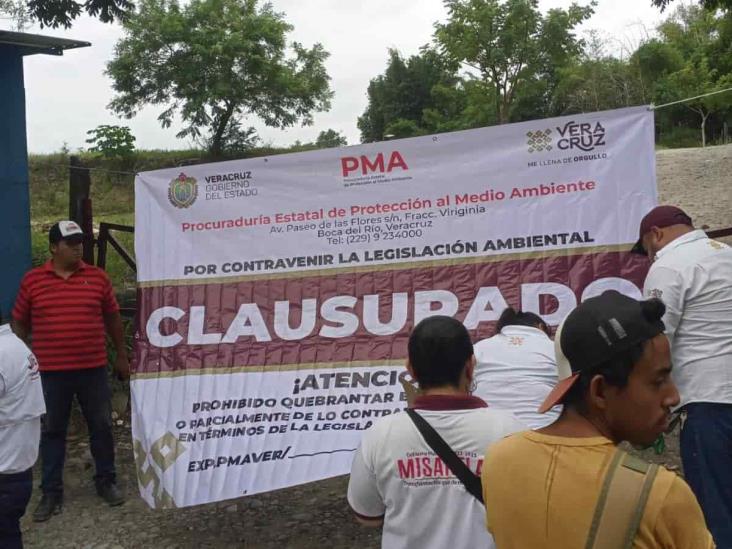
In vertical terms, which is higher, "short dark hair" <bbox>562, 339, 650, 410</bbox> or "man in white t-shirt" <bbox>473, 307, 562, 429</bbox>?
"short dark hair" <bbox>562, 339, 650, 410</bbox>

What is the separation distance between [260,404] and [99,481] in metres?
1.44

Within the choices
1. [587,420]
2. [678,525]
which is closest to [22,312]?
[587,420]

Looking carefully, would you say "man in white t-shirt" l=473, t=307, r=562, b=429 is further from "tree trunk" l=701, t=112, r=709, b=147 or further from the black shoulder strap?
"tree trunk" l=701, t=112, r=709, b=147

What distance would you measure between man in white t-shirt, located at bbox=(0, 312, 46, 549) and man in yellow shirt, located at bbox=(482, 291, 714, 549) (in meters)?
2.79

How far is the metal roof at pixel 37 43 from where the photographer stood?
242 inches

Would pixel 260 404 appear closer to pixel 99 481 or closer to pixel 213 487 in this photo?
pixel 213 487

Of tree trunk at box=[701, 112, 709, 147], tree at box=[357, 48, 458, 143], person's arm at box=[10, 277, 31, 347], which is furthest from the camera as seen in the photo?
tree at box=[357, 48, 458, 143]

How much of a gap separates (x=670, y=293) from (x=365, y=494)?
1.76 metres

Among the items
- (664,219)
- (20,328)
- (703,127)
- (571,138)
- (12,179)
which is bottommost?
(20,328)

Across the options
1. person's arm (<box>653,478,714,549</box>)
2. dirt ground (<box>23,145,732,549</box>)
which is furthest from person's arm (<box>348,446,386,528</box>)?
dirt ground (<box>23,145,732,549</box>)

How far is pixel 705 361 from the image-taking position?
328 cm

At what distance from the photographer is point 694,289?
3.27 meters

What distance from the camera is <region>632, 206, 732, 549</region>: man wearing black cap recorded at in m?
3.21

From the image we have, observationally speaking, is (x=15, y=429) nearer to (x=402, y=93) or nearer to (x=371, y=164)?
(x=371, y=164)
